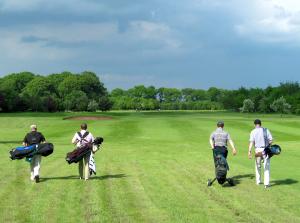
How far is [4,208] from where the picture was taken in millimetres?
13891

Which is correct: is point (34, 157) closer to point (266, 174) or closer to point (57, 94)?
point (266, 174)

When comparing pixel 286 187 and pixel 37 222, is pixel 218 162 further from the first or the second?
pixel 37 222

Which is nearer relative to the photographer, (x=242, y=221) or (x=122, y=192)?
(x=242, y=221)

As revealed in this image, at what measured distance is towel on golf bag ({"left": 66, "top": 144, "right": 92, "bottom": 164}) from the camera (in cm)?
1955

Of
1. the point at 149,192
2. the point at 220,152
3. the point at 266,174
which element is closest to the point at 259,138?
the point at 266,174

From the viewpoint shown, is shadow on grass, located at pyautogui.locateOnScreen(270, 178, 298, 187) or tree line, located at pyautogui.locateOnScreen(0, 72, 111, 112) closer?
shadow on grass, located at pyautogui.locateOnScreen(270, 178, 298, 187)

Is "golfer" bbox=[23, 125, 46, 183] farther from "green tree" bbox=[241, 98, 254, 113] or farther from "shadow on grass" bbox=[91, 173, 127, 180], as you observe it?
"green tree" bbox=[241, 98, 254, 113]

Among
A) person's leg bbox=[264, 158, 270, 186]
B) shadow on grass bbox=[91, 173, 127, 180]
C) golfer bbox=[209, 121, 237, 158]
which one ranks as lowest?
shadow on grass bbox=[91, 173, 127, 180]

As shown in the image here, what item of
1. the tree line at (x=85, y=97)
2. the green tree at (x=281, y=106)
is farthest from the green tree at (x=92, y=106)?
the green tree at (x=281, y=106)

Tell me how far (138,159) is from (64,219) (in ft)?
52.3

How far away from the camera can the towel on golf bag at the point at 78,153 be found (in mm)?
19547

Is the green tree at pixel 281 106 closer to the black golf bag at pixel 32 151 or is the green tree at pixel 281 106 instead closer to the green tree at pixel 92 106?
the green tree at pixel 92 106

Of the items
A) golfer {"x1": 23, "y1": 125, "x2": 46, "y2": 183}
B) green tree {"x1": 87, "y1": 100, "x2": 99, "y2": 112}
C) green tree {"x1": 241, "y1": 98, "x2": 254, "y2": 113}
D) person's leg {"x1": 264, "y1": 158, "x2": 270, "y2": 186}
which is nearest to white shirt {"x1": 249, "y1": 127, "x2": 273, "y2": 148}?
person's leg {"x1": 264, "y1": 158, "x2": 270, "y2": 186}

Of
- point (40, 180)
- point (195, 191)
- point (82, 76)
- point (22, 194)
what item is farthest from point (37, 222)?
point (82, 76)
